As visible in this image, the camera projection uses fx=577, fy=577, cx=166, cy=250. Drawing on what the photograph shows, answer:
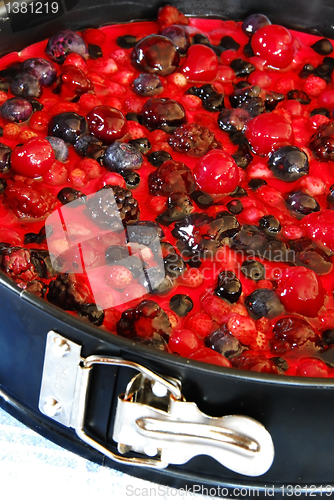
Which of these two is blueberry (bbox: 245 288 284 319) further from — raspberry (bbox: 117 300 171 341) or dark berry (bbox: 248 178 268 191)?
dark berry (bbox: 248 178 268 191)

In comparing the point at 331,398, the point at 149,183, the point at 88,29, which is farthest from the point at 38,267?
the point at 88,29

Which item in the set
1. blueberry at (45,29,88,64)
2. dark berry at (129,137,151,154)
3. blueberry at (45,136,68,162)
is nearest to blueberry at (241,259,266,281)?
dark berry at (129,137,151,154)

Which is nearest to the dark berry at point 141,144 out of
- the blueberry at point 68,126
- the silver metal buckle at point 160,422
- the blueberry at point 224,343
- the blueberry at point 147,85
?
the blueberry at point 68,126

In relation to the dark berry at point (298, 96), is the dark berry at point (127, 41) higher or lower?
higher

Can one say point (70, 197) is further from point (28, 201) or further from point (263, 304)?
point (263, 304)

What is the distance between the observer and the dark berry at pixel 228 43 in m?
1.92

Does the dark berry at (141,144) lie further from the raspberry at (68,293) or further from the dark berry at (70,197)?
the raspberry at (68,293)

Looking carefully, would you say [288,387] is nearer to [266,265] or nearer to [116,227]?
[266,265]

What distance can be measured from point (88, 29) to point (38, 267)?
3.37 feet

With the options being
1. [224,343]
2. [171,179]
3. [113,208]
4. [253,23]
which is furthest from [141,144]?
[253,23]

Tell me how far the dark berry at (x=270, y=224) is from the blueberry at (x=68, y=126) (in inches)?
20.8

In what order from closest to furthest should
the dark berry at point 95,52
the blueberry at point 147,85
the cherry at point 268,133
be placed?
the cherry at point 268,133 < the blueberry at point 147,85 < the dark berry at point 95,52

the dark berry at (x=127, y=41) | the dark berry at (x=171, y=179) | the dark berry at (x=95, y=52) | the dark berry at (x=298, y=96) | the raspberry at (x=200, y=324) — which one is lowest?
the raspberry at (x=200, y=324)

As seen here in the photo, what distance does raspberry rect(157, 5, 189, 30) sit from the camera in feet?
6.32
